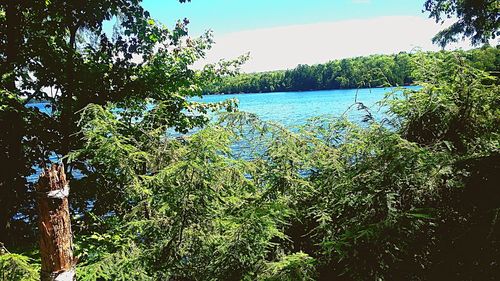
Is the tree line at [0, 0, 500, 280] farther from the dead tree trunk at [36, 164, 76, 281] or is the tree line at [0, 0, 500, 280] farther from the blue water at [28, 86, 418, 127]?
the blue water at [28, 86, 418, 127]

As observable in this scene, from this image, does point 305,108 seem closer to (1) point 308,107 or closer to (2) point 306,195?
(1) point 308,107

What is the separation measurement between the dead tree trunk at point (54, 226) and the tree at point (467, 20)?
12.1 metres

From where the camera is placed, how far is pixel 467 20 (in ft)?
41.4

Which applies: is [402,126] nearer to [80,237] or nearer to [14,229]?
[80,237]

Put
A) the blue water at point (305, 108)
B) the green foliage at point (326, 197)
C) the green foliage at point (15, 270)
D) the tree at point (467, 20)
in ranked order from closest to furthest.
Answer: the green foliage at point (326, 197), the green foliage at point (15, 270), the blue water at point (305, 108), the tree at point (467, 20)

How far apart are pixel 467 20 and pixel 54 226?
45.1 feet

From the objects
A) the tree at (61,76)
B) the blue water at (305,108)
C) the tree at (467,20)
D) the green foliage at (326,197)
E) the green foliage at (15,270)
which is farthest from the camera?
the tree at (467,20)

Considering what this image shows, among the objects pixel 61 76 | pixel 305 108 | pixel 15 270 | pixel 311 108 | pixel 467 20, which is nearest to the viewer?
pixel 15 270

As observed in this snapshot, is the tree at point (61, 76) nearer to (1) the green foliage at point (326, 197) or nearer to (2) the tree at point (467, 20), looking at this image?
(1) the green foliage at point (326, 197)

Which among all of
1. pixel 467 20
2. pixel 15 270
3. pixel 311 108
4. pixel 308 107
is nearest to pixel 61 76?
pixel 15 270

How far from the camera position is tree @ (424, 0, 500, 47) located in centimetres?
1191

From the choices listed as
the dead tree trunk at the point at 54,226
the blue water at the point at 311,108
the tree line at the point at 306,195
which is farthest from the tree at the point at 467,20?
the dead tree trunk at the point at 54,226

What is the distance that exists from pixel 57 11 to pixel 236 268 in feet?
21.8

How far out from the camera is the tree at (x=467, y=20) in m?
11.9
